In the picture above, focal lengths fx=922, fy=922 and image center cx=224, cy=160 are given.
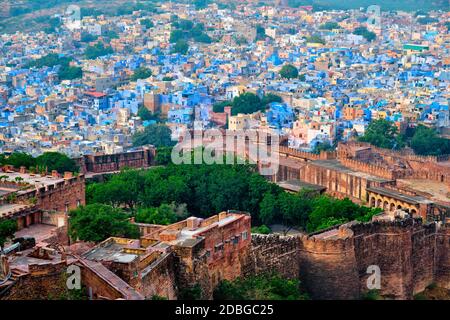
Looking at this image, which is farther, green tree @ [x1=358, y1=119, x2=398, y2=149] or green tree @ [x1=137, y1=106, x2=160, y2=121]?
green tree @ [x1=137, y1=106, x2=160, y2=121]

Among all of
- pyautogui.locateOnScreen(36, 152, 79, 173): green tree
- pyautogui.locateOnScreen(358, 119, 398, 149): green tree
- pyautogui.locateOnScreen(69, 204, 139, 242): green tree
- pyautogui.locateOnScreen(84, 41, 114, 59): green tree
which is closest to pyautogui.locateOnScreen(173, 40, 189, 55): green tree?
pyautogui.locateOnScreen(84, 41, 114, 59): green tree

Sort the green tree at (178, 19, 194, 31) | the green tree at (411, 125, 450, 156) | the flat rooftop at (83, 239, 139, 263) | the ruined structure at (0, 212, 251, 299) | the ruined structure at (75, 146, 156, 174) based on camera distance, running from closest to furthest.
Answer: the ruined structure at (0, 212, 251, 299) < the flat rooftop at (83, 239, 139, 263) < the ruined structure at (75, 146, 156, 174) < the green tree at (411, 125, 450, 156) < the green tree at (178, 19, 194, 31)

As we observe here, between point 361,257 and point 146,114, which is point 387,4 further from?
point 361,257

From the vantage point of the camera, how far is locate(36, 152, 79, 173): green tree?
79.7ft

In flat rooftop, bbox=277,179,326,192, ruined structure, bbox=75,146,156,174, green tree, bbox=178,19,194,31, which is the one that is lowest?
green tree, bbox=178,19,194,31

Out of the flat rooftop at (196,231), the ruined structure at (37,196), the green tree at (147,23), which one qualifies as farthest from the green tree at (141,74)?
the flat rooftop at (196,231)

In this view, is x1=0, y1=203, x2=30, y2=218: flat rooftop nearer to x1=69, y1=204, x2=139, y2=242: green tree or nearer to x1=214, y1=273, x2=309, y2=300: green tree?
x1=69, y1=204, x2=139, y2=242: green tree

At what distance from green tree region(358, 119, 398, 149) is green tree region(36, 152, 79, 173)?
13310 mm

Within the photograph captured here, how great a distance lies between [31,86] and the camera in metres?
52.2

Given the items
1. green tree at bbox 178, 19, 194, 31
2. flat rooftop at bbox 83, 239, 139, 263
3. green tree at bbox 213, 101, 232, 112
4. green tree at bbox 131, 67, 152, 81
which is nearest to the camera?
flat rooftop at bbox 83, 239, 139, 263

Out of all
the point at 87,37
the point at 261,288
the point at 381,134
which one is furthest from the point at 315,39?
the point at 261,288

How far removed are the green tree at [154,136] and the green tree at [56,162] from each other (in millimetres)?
10906

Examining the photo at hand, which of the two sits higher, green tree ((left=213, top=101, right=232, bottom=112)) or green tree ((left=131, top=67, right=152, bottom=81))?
green tree ((left=213, top=101, right=232, bottom=112))

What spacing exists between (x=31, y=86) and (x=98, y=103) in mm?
7524
